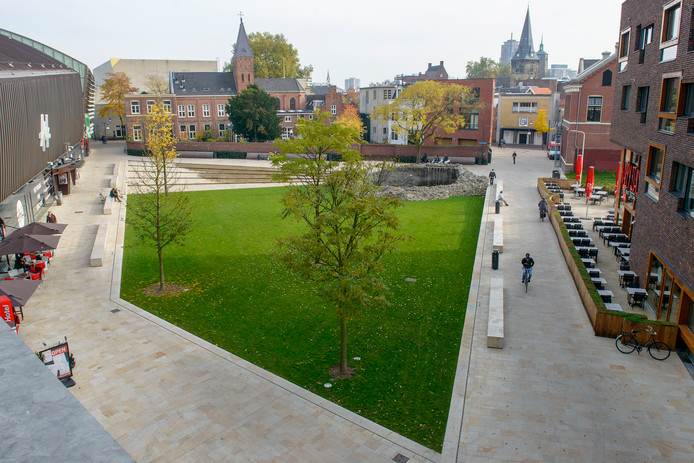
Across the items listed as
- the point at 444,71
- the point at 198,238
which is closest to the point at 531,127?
the point at 444,71

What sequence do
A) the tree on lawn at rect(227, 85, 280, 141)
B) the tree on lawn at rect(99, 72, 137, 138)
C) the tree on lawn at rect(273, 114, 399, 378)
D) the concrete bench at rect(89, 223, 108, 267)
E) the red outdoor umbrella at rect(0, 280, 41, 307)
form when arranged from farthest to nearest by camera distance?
1. the tree on lawn at rect(99, 72, 137, 138)
2. the tree on lawn at rect(227, 85, 280, 141)
3. the concrete bench at rect(89, 223, 108, 267)
4. the red outdoor umbrella at rect(0, 280, 41, 307)
5. the tree on lawn at rect(273, 114, 399, 378)

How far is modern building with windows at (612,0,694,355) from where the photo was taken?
1622 centimetres

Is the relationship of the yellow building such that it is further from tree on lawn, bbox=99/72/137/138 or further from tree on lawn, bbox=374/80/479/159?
tree on lawn, bbox=99/72/137/138

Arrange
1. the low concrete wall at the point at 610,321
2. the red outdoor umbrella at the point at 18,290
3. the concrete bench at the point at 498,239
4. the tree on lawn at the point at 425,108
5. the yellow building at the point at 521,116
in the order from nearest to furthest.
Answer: the low concrete wall at the point at 610,321 → the red outdoor umbrella at the point at 18,290 → the concrete bench at the point at 498,239 → the tree on lawn at the point at 425,108 → the yellow building at the point at 521,116

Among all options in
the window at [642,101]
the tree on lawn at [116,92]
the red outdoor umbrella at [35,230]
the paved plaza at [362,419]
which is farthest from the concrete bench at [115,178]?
the window at [642,101]

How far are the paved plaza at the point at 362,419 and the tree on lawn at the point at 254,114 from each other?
163 feet

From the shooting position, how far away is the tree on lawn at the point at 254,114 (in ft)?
221

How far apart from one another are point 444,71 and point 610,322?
95.6 meters

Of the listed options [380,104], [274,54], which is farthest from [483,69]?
[380,104]

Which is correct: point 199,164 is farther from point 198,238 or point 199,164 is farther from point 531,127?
point 531,127

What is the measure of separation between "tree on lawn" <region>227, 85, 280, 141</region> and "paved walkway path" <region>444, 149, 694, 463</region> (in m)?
52.3

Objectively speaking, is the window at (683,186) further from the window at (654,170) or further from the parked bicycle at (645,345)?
the parked bicycle at (645,345)

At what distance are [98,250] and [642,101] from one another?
24963mm

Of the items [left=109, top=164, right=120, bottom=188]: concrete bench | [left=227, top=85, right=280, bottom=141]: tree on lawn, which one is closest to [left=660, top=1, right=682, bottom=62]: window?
[left=109, top=164, right=120, bottom=188]: concrete bench
